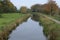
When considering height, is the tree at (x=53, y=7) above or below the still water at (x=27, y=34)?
above

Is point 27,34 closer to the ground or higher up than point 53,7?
closer to the ground

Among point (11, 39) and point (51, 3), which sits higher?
point (51, 3)

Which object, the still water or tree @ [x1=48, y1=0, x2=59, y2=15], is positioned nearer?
the still water

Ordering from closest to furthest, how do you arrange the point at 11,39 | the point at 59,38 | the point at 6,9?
the point at 59,38 < the point at 11,39 < the point at 6,9

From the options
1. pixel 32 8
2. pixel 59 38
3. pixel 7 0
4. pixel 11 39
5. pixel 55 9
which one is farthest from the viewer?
pixel 32 8

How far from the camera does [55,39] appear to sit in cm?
1777

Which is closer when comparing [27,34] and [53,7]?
[27,34]

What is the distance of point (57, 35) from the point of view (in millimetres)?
18781

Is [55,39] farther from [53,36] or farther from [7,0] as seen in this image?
[7,0]

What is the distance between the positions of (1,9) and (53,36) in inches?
2282

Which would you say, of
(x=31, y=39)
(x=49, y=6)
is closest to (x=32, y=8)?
(x=49, y=6)

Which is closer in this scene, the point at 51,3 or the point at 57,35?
the point at 57,35

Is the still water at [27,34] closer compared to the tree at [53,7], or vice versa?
the still water at [27,34]

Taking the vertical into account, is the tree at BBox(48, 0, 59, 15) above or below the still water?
above
